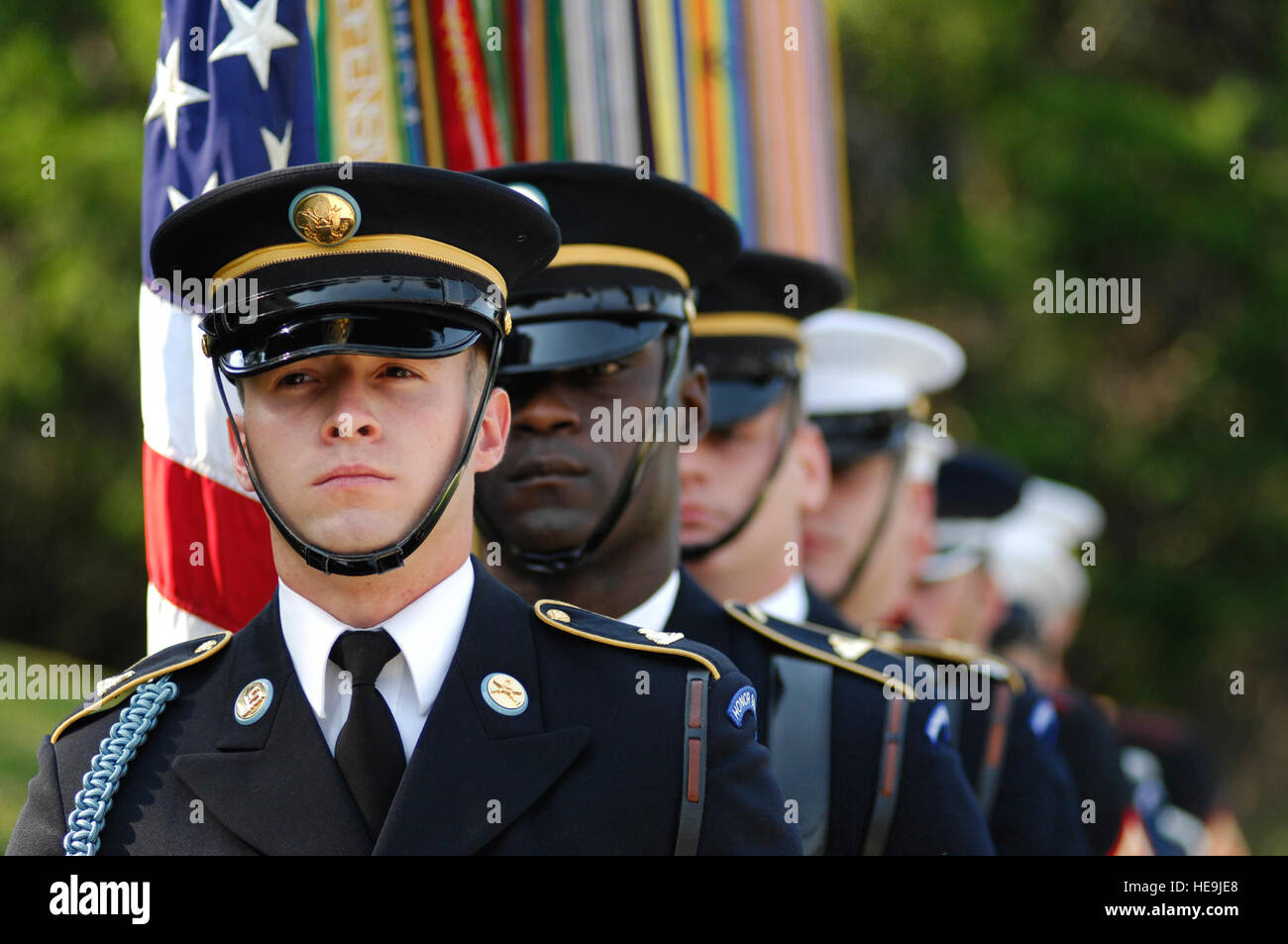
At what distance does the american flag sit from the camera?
135 inches

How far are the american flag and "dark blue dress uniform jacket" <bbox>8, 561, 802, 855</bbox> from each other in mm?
863

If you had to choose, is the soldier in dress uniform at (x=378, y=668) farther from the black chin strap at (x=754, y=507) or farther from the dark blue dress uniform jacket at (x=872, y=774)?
the black chin strap at (x=754, y=507)

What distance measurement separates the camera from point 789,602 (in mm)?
4234

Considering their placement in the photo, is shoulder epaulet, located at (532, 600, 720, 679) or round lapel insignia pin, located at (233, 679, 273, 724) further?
shoulder epaulet, located at (532, 600, 720, 679)

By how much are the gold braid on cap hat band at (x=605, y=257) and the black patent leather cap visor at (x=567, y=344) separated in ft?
0.43

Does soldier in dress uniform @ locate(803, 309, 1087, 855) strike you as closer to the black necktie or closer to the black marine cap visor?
the black marine cap visor

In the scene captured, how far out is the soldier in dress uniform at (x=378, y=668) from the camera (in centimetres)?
238

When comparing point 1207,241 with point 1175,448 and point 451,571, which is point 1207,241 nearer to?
point 1175,448

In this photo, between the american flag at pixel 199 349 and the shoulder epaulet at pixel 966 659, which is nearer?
the american flag at pixel 199 349

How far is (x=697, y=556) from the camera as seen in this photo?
4.08 metres

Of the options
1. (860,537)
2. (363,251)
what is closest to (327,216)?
(363,251)

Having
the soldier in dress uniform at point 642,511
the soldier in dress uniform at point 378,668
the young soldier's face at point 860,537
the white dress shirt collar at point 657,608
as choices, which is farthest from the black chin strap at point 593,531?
the young soldier's face at point 860,537

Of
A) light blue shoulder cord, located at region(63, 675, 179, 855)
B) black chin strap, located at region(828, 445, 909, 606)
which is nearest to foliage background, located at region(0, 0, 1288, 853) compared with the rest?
black chin strap, located at region(828, 445, 909, 606)
